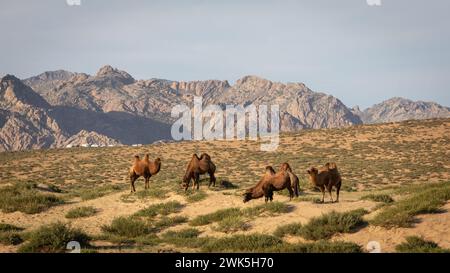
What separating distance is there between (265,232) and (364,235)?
3.01 meters

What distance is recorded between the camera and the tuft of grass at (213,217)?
17031mm

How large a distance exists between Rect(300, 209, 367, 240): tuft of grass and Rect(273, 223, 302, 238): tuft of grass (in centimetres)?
24

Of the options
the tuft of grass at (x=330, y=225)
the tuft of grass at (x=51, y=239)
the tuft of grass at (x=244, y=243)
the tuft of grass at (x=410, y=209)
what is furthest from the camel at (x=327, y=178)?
the tuft of grass at (x=51, y=239)

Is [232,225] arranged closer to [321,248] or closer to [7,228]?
[321,248]

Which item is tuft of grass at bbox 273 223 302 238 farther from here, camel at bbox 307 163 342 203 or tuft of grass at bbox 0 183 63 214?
tuft of grass at bbox 0 183 63 214

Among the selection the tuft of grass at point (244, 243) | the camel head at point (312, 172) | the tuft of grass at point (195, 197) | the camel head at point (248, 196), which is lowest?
the tuft of grass at point (244, 243)

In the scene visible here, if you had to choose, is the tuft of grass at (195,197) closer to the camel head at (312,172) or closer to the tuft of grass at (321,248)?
the camel head at (312,172)

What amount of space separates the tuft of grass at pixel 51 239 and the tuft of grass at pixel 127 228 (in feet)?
7.87

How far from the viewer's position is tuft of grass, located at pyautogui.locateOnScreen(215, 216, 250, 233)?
1545cm

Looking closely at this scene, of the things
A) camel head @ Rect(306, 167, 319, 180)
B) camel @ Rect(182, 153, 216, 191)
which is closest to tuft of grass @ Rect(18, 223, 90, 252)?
camel head @ Rect(306, 167, 319, 180)
